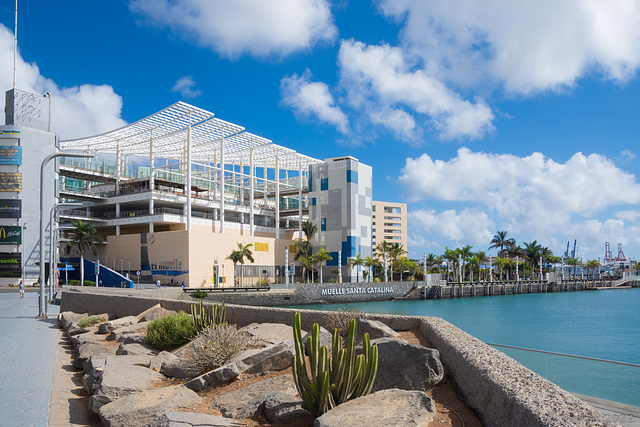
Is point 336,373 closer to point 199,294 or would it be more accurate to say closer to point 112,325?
point 112,325

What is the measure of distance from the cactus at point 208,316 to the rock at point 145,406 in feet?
18.0

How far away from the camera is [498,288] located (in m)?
103

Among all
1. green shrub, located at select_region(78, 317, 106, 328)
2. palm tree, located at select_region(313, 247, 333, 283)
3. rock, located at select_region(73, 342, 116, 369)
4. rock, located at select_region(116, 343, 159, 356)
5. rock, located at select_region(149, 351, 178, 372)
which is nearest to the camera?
rock, located at select_region(149, 351, 178, 372)

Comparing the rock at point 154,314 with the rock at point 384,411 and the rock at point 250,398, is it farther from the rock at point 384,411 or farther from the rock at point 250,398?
the rock at point 384,411

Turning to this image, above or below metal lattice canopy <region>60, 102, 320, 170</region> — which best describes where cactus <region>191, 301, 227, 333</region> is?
below

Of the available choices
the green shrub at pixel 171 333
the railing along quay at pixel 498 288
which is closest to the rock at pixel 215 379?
the green shrub at pixel 171 333

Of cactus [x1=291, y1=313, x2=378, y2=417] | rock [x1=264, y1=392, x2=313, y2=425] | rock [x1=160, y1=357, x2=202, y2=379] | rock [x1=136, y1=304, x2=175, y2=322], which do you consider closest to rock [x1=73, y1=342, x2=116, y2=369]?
rock [x1=160, y1=357, x2=202, y2=379]

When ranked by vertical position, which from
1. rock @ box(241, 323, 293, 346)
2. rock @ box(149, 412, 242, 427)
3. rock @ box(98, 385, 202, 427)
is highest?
rock @ box(241, 323, 293, 346)

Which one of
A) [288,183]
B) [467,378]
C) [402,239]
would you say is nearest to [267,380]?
[467,378]

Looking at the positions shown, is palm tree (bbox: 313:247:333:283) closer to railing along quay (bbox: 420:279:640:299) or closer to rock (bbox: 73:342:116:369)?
railing along quay (bbox: 420:279:640:299)

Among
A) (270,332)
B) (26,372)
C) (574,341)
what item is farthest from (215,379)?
(574,341)

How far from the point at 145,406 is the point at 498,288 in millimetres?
103067

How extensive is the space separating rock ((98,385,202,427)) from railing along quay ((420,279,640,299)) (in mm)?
79362

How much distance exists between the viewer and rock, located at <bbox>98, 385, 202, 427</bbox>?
7742 mm
